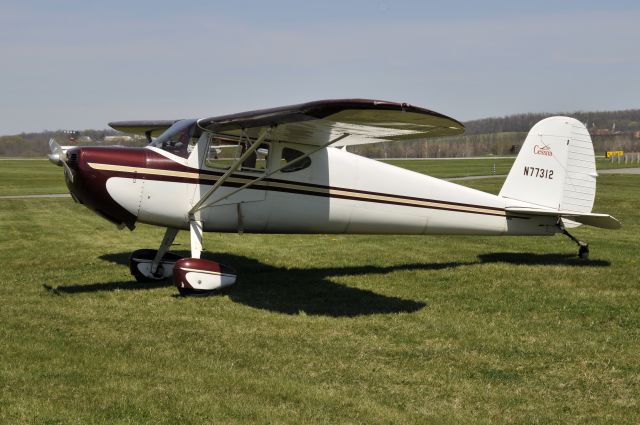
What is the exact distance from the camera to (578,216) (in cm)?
1104

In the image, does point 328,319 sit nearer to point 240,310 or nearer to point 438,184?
point 240,310

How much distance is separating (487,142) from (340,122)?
145309 mm

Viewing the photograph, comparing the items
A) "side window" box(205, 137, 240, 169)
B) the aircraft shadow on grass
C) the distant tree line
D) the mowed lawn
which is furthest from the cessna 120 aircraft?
the distant tree line

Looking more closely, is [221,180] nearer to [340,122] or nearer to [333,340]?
[340,122]

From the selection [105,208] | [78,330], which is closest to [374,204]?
[105,208]

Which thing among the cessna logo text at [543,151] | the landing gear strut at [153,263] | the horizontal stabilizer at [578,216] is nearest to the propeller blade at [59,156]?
the landing gear strut at [153,263]

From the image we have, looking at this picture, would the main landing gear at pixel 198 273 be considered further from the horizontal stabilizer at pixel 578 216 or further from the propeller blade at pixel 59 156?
the horizontal stabilizer at pixel 578 216

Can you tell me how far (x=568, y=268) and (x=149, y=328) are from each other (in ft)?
21.8

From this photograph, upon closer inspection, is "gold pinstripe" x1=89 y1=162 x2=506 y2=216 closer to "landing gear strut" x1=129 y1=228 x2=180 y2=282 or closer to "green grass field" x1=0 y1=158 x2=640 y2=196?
"landing gear strut" x1=129 y1=228 x2=180 y2=282

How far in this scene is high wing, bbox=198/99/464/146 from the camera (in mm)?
7215

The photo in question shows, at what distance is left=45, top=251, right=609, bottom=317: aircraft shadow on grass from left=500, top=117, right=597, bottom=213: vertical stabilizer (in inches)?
41.1

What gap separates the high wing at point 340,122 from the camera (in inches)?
284

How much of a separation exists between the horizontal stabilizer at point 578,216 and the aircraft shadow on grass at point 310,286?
67 cm

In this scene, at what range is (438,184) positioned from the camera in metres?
10.8
